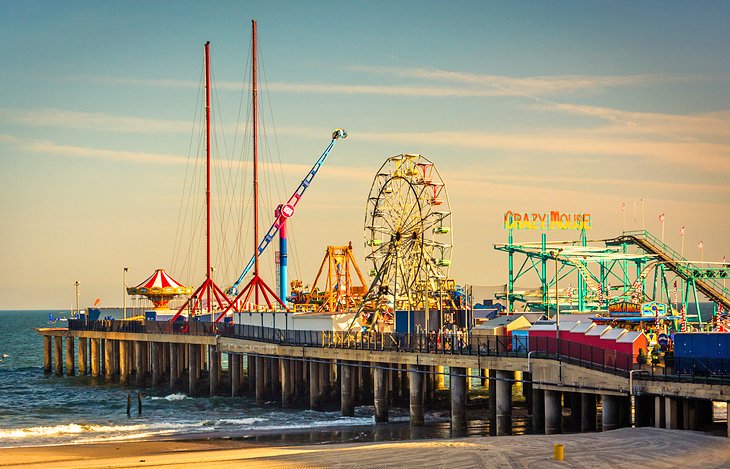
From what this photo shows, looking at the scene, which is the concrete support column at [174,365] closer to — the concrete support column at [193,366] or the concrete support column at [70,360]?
the concrete support column at [193,366]

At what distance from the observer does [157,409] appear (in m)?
71.1

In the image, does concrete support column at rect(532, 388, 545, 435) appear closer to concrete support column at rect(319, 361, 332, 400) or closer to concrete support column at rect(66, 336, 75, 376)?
concrete support column at rect(319, 361, 332, 400)

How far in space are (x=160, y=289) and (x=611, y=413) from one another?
239 ft

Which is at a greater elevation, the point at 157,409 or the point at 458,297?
the point at 458,297

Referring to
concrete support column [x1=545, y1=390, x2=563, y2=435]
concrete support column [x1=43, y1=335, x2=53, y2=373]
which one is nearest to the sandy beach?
concrete support column [x1=545, y1=390, x2=563, y2=435]

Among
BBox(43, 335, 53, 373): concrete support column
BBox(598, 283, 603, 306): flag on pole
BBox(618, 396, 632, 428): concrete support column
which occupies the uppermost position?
BBox(598, 283, 603, 306): flag on pole

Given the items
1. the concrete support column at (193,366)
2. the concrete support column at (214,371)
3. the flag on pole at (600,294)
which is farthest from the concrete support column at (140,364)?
the flag on pole at (600,294)

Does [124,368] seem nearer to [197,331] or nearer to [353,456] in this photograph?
[197,331]

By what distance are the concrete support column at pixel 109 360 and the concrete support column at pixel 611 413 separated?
59277 mm

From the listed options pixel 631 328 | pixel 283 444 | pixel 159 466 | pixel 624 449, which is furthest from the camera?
pixel 631 328

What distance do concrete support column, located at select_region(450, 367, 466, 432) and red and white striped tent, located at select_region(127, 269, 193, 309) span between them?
61.4 meters

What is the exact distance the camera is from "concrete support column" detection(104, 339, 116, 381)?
9456 centimetres

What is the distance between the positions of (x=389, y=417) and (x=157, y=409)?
18506mm

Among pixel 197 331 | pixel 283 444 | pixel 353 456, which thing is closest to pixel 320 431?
pixel 283 444
